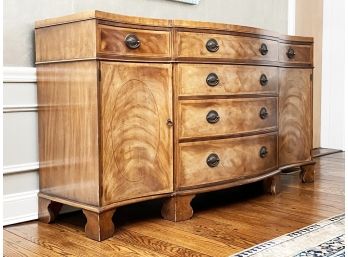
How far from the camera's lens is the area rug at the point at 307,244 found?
5.25 ft

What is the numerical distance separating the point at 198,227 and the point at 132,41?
2.44 feet

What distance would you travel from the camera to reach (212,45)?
6.84 ft

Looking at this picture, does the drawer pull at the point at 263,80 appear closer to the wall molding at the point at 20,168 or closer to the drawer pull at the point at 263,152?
the drawer pull at the point at 263,152

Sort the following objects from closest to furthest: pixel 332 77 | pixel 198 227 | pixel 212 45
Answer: pixel 198 227 → pixel 212 45 → pixel 332 77

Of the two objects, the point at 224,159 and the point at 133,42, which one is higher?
the point at 133,42

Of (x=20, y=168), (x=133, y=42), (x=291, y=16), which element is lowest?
(x=20, y=168)

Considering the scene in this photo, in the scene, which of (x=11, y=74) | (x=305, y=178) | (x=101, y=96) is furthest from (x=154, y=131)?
(x=305, y=178)

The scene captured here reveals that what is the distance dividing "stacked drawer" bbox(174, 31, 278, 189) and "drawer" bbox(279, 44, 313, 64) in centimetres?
12

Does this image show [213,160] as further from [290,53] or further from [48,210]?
[290,53]

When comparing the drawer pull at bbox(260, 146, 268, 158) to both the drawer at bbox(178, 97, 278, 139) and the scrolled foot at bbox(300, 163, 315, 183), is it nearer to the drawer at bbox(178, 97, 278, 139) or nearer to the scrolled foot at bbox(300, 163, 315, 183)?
the drawer at bbox(178, 97, 278, 139)

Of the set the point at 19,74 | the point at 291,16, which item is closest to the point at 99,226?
the point at 19,74

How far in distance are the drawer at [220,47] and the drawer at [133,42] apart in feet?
0.23

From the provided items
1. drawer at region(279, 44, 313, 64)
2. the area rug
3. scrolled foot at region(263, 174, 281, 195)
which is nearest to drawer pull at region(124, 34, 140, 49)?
the area rug

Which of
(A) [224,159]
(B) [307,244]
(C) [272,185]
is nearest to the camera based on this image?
(B) [307,244]
